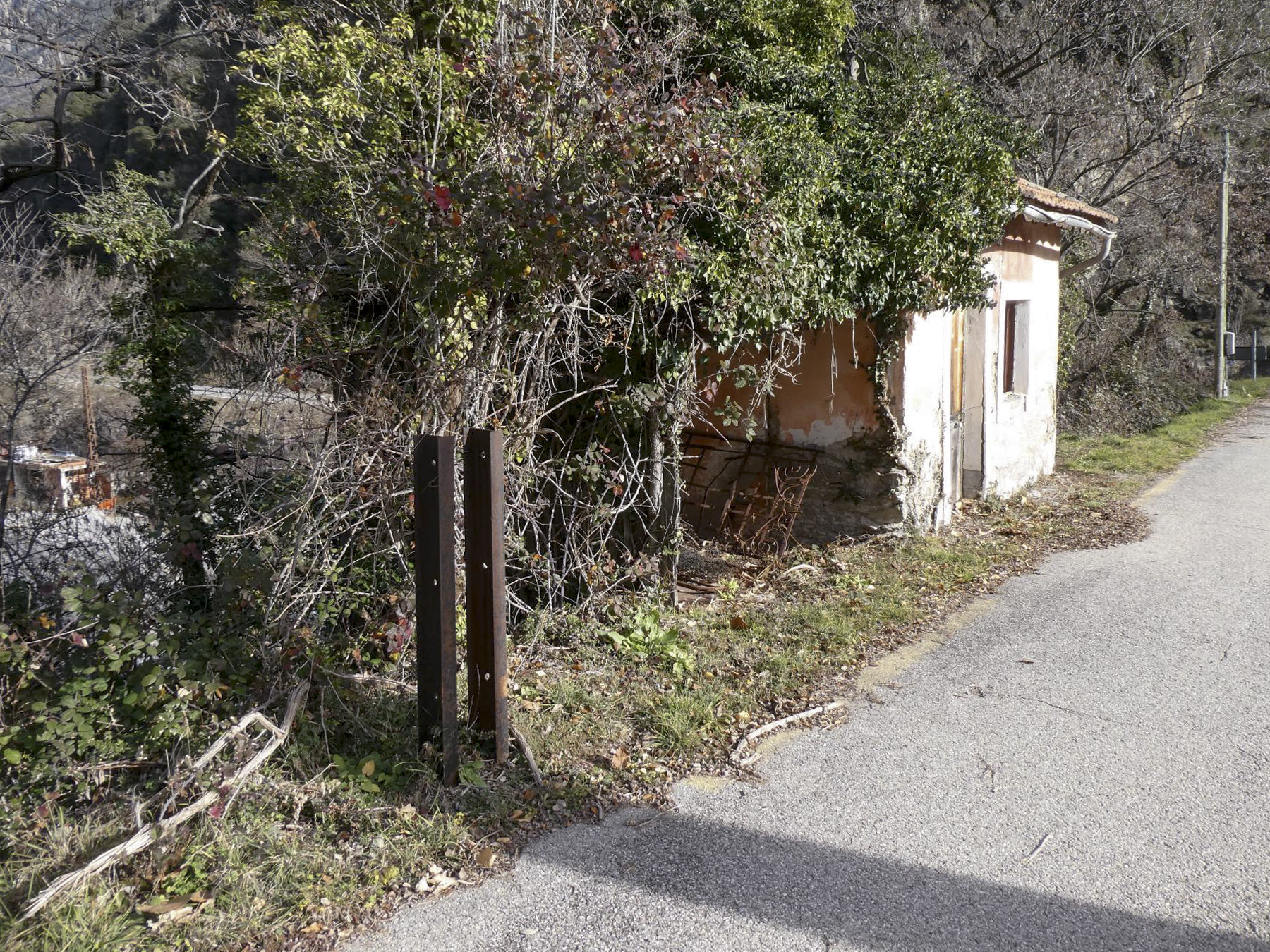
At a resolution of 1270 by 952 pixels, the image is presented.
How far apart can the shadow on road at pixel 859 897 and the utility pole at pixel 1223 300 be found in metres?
19.8

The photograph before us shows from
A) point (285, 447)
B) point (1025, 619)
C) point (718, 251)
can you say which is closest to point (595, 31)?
point (718, 251)

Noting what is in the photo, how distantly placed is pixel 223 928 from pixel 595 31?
543 cm

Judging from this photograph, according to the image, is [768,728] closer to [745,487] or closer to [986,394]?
[745,487]

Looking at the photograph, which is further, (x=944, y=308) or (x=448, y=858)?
(x=944, y=308)

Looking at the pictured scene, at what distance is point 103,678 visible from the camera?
373 centimetres

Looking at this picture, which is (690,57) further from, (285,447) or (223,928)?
(223,928)

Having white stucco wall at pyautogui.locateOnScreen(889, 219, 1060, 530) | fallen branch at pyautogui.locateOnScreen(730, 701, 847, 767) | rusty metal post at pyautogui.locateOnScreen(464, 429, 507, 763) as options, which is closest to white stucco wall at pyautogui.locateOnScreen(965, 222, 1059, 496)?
white stucco wall at pyautogui.locateOnScreen(889, 219, 1060, 530)

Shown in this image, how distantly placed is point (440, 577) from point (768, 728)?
6.32 feet

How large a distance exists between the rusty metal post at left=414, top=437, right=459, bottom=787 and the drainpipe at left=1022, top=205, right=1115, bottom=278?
23.2 feet

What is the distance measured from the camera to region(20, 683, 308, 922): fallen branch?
3039mm

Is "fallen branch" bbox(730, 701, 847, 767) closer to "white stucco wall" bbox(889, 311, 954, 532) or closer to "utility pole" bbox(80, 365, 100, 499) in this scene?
"white stucco wall" bbox(889, 311, 954, 532)

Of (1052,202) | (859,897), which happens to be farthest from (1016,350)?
(859,897)

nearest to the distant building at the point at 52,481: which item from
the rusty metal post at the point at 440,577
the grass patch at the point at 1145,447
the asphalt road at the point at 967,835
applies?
the rusty metal post at the point at 440,577

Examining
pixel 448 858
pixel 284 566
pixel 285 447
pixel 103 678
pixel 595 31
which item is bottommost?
pixel 448 858
